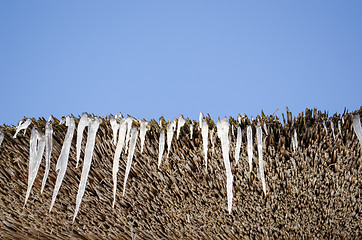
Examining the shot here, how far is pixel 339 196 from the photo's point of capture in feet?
6.25

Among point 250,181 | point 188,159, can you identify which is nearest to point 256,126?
point 250,181

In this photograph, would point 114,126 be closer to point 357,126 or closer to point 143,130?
point 143,130

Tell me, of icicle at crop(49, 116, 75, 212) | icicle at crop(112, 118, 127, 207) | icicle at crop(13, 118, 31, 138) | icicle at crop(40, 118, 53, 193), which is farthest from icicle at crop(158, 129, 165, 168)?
icicle at crop(13, 118, 31, 138)

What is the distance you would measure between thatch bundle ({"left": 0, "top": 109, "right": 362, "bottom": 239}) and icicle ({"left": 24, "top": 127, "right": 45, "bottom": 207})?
72mm

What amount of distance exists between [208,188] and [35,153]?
1.28 metres

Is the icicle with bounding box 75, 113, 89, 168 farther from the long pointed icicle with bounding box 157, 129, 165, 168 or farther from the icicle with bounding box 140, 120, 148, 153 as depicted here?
the long pointed icicle with bounding box 157, 129, 165, 168

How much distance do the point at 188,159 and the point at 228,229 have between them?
25.2 inches

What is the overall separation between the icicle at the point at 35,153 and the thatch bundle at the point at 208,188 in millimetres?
72

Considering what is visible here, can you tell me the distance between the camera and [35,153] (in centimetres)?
195

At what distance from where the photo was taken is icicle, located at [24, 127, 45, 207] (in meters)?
1.92

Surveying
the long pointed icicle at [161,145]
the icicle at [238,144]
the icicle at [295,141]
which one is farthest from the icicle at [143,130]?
the icicle at [295,141]

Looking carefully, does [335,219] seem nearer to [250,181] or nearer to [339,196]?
[339,196]

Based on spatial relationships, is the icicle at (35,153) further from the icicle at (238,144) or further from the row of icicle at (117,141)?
the icicle at (238,144)

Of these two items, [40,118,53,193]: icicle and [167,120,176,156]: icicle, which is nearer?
[167,120,176,156]: icicle
